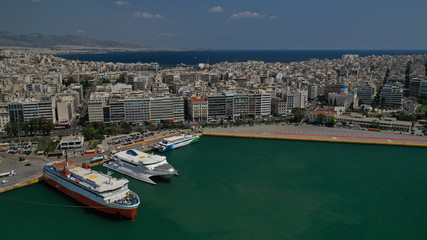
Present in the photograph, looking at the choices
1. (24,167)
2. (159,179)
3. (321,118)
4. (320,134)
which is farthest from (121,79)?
(159,179)

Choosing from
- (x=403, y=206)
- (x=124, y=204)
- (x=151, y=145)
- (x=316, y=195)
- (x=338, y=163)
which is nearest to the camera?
(x=124, y=204)

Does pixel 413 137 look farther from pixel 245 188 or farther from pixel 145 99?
pixel 145 99

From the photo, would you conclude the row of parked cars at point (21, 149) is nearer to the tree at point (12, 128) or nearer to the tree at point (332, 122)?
the tree at point (12, 128)

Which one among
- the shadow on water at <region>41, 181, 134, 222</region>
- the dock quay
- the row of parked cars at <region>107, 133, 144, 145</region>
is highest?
the row of parked cars at <region>107, 133, 144, 145</region>

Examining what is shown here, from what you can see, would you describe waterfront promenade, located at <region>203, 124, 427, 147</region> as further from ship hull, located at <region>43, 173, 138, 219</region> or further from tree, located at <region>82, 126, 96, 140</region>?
ship hull, located at <region>43, 173, 138, 219</region>

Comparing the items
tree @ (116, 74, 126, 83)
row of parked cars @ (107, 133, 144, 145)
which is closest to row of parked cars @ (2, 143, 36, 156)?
row of parked cars @ (107, 133, 144, 145)

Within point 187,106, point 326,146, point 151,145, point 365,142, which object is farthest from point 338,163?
point 187,106

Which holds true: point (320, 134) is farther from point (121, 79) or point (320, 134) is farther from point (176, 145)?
point (121, 79)

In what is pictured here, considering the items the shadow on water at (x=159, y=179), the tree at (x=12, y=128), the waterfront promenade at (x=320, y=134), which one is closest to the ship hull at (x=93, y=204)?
the shadow on water at (x=159, y=179)
